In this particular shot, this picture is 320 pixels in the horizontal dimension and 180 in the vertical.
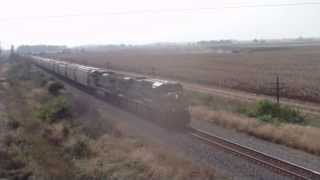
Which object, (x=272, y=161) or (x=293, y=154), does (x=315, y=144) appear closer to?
(x=293, y=154)

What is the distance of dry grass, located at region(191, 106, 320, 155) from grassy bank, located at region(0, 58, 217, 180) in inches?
228

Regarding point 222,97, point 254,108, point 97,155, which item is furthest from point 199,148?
point 222,97

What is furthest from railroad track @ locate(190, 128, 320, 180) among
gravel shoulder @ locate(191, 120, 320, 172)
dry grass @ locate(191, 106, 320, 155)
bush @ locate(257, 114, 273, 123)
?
bush @ locate(257, 114, 273, 123)

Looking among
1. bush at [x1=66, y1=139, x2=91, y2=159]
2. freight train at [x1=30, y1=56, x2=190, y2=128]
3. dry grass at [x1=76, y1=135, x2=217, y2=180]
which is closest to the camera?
dry grass at [x1=76, y1=135, x2=217, y2=180]

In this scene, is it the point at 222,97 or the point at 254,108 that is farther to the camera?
the point at 222,97

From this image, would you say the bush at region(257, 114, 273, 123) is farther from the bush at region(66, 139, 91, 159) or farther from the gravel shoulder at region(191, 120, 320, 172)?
the bush at region(66, 139, 91, 159)

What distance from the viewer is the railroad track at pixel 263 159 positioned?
16891mm

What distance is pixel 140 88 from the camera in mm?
A: 32656

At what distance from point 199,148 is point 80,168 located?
5.82 m

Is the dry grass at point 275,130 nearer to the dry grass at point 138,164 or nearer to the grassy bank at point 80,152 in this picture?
the grassy bank at point 80,152

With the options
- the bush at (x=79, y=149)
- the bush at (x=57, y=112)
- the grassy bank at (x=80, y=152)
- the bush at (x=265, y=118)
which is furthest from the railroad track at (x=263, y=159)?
the bush at (x=57, y=112)

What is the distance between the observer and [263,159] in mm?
19375

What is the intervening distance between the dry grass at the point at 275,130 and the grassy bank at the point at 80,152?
5.80 meters

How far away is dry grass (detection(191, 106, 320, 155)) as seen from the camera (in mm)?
21719
